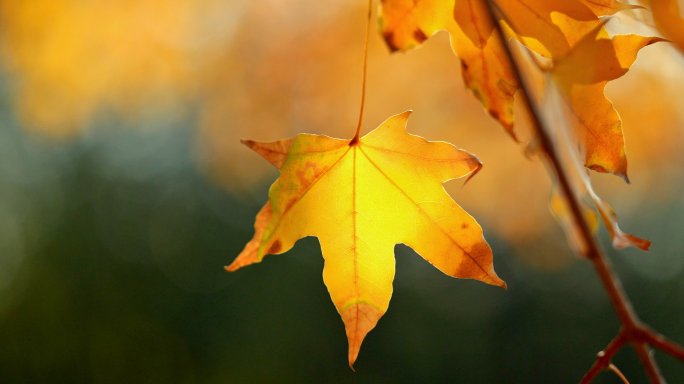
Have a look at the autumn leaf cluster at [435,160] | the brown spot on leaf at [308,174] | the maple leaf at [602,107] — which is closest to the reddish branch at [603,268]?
the autumn leaf cluster at [435,160]

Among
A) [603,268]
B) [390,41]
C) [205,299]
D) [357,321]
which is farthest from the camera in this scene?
[205,299]

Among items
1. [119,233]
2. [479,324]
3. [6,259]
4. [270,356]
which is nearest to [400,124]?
[270,356]


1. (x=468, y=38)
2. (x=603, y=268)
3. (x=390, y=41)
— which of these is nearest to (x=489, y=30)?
(x=468, y=38)

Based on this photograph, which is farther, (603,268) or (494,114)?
(494,114)

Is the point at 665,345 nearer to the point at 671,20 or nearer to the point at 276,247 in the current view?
the point at 671,20

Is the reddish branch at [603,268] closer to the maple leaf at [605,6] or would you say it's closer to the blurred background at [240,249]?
the maple leaf at [605,6]

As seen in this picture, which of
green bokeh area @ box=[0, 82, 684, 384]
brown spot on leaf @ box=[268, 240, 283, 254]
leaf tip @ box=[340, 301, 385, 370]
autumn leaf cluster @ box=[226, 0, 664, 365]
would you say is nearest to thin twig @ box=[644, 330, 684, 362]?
autumn leaf cluster @ box=[226, 0, 664, 365]
